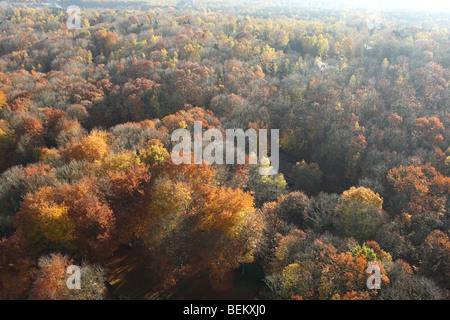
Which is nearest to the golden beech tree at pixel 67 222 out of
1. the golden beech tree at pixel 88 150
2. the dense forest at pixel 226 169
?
the dense forest at pixel 226 169

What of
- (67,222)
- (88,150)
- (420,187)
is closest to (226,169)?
(88,150)

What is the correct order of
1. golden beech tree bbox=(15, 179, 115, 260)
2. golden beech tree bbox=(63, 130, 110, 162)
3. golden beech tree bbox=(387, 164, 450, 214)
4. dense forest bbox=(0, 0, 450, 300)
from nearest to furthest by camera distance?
dense forest bbox=(0, 0, 450, 300)
golden beech tree bbox=(15, 179, 115, 260)
golden beech tree bbox=(387, 164, 450, 214)
golden beech tree bbox=(63, 130, 110, 162)

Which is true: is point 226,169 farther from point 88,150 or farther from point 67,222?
point 67,222

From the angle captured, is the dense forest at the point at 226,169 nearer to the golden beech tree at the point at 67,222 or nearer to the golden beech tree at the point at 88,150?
the golden beech tree at the point at 67,222

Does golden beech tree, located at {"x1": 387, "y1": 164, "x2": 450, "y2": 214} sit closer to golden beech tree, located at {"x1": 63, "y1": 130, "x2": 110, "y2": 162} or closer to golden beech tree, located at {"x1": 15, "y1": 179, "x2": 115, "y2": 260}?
golden beech tree, located at {"x1": 15, "y1": 179, "x2": 115, "y2": 260}

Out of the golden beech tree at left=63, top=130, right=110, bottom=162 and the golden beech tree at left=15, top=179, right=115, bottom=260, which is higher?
the golden beech tree at left=63, top=130, right=110, bottom=162

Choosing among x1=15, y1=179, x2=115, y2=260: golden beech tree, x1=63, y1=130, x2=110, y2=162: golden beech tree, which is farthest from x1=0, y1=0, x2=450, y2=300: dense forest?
x1=63, y1=130, x2=110, y2=162: golden beech tree

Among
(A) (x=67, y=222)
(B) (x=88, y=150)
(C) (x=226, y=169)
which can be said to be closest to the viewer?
(A) (x=67, y=222)

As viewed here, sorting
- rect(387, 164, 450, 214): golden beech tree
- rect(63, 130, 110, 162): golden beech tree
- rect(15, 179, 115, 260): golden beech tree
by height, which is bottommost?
rect(387, 164, 450, 214): golden beech tree
